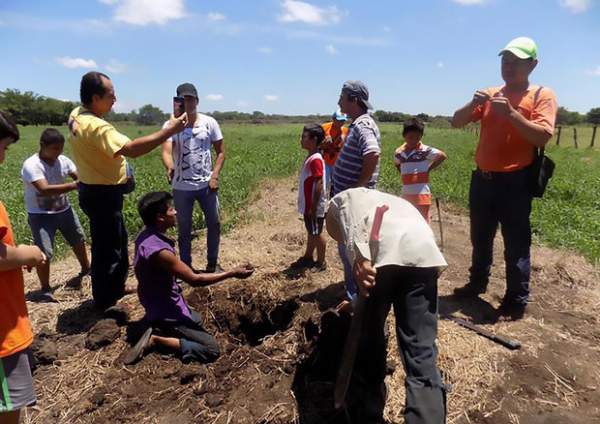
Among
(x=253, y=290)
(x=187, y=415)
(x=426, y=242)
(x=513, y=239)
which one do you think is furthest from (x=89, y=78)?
(x=513, y=239)

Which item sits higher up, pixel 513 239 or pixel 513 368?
pixel 513 239

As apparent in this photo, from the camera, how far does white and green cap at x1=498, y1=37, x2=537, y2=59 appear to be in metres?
3.59

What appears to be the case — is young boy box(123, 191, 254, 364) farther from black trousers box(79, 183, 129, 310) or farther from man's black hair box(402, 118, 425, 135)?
man's black hair box(402, 118, 425, 135)

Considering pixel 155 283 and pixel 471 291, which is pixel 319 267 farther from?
pixel 155 283

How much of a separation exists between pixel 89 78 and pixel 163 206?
1322 millimetres

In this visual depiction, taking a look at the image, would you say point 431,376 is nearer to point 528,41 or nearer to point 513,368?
point 513,368

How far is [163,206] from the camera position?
3428 millimetres

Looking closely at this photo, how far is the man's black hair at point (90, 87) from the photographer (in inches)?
145

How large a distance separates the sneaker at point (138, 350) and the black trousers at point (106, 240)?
0.94m

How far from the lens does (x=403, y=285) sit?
250cm

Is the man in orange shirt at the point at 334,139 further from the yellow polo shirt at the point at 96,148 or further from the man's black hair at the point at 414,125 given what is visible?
the yellow polo shirt at the point at 96,148

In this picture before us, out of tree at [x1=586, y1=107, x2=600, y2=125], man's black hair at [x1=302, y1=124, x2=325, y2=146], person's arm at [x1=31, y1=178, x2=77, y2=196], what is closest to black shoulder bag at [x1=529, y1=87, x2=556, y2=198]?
man's black hair at [x1=302, y1=124, x2=325, y2=146]

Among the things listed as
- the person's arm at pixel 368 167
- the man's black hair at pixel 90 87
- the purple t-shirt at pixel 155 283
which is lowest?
the purple t-shirt at pixel 155 283

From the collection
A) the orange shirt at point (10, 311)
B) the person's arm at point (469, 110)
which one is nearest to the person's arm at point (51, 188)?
the orange shirt at point (10, 311)
